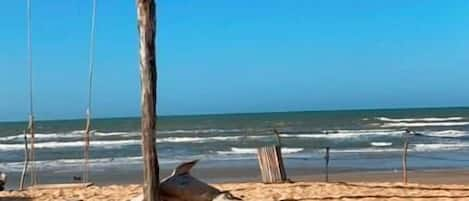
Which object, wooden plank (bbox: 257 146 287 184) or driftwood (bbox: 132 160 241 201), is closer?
driftwood (bbox: 132 160 241 201)

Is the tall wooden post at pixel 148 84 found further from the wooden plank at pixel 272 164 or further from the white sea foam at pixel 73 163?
the white sea foam at pixel 73 163

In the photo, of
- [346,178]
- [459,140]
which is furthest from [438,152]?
[346,178]

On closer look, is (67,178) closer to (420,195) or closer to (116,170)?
(116,170)

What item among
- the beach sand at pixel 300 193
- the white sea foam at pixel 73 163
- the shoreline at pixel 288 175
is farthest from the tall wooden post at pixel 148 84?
the white sea foam at pixel 73 163

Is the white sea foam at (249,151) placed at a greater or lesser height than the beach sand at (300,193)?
lesser

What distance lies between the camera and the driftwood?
7.53m

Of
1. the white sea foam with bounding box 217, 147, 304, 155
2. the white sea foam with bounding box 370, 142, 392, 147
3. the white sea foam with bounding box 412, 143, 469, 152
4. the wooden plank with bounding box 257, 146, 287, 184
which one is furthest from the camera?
the white sea foam with bounding box 370, 142, 392, 147

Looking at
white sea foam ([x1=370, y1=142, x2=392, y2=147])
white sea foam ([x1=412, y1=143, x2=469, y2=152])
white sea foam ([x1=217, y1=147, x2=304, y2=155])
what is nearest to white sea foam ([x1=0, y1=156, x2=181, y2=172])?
white sea foam ([x1=217, y1=147, x2=304, y2=155])

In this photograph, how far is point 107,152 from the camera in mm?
25688

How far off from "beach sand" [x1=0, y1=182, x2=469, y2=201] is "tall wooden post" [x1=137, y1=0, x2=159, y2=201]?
3029 millimetres

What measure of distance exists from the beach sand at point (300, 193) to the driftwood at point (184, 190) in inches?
73.5

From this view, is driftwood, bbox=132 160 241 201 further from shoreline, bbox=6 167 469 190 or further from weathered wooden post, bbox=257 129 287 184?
shoreline, bbox=6 167 469 190

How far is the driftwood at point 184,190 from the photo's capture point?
753 centimetres

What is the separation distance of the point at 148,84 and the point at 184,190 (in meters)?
1.46
